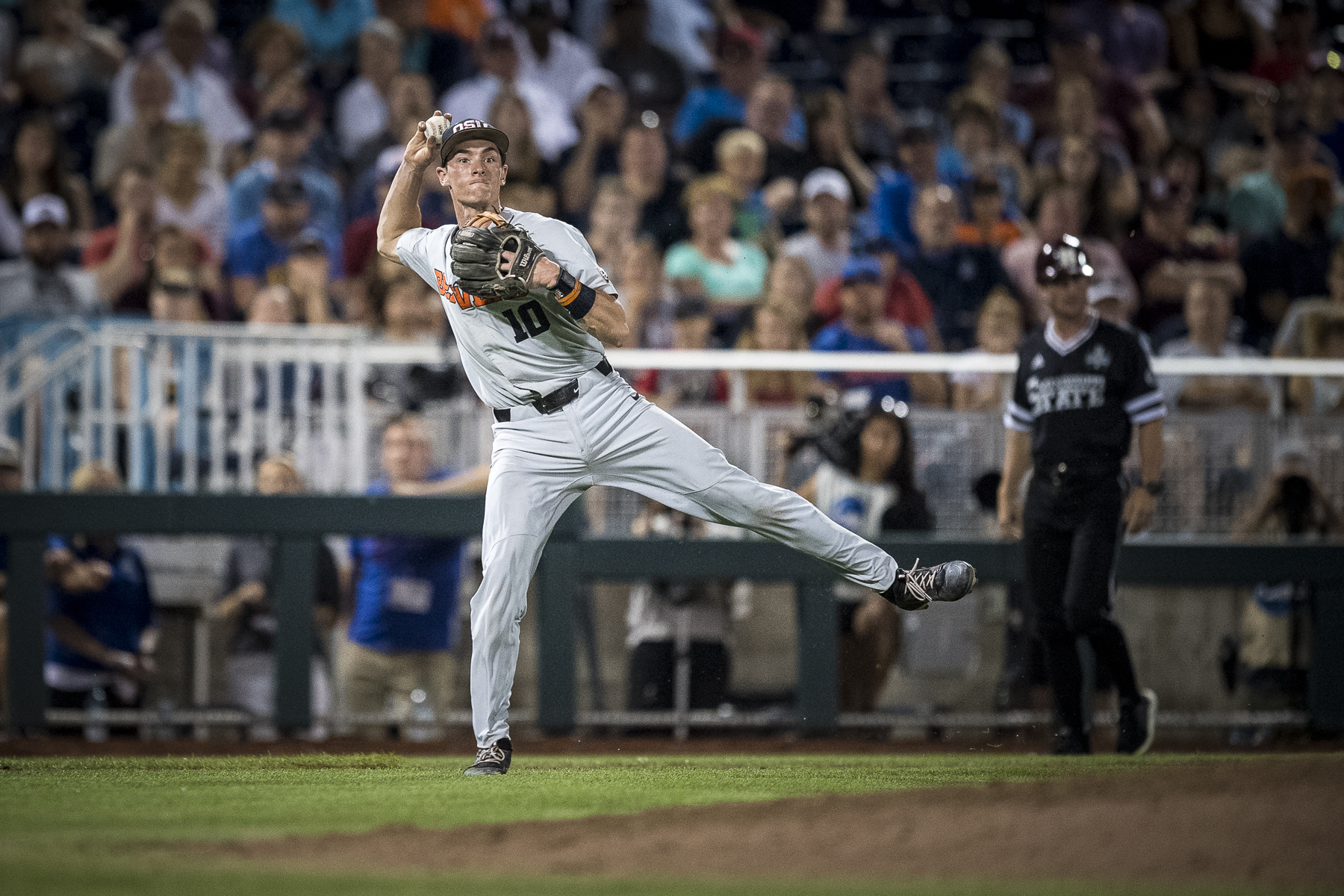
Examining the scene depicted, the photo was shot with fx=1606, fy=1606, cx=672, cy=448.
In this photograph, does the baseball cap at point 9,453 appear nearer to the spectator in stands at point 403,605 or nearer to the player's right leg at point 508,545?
the spectator in stands at point 403,605

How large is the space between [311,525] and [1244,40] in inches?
361

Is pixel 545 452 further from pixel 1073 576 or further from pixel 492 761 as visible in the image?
pixel 1073 576

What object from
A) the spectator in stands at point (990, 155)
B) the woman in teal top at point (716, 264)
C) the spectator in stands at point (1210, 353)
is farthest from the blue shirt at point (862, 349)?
the spectator in stands at point (990, 155)

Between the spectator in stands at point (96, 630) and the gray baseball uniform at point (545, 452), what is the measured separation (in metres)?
3.96

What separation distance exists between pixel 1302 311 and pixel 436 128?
6572 mm

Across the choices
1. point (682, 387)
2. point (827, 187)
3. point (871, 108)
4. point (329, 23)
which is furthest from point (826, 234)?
point (329, 23)

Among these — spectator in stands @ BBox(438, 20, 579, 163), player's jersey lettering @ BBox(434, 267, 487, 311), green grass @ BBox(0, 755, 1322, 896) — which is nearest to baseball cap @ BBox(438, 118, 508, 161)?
player's jersey lettering @ BBox(434, 267, 487, 311)

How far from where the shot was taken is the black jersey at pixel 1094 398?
7.20m

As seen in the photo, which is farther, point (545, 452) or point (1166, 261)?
point (1166, 261)

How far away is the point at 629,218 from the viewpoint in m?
10.7

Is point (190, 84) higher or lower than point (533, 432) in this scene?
higher

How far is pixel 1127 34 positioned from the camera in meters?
13.5

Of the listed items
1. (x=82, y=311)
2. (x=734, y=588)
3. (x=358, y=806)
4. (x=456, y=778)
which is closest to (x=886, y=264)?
(x=734, y=588)

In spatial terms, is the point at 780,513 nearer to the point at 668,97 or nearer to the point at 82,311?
the point at 82,311
